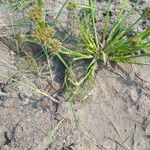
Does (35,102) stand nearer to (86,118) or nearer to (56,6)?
(86,118)

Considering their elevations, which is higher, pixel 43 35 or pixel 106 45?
pixel 43 35

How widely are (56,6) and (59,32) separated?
225 millimetres

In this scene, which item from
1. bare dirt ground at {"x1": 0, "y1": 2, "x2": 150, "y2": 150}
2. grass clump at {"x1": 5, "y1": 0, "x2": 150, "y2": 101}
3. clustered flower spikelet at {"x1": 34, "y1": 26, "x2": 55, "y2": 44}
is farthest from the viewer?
grass clump at {"x1": 5, "y1": 0, "x2": 150, "y2": 101}

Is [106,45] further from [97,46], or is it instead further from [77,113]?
[77,113]

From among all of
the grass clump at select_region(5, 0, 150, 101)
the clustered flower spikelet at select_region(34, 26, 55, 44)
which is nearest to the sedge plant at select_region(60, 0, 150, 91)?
the grass clump at select_region(5, 0, 150, 101)

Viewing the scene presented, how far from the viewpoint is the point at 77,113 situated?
5.82ft

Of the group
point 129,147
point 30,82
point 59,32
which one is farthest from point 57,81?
point 129,147

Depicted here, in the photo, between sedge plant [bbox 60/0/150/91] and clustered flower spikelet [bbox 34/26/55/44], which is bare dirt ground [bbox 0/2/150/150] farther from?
clustered flower spikelet [bbox 34/26/55/44]

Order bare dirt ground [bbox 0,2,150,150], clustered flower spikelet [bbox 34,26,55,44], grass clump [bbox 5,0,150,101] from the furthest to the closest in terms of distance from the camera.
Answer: grass clump [bbox 5,0,150,101], bare dirt ground [bbox 0,2,150,150], clustered flower spikelet [bbox 34,26,55,44]

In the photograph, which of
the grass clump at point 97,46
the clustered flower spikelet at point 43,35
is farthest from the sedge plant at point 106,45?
the clustered flower spikelet at point 43,35

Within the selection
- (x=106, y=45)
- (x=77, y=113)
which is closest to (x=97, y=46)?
(x=106, y=45)

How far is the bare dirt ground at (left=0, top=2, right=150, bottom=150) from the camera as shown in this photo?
1.69 metres

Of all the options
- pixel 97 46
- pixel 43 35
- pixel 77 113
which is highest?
pixel 43 35

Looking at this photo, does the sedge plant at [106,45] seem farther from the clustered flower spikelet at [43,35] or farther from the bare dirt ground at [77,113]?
the clustered flower spikelet at [43,35]
